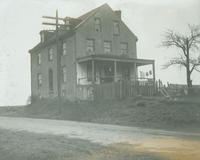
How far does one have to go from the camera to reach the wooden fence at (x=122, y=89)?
22.2 meters

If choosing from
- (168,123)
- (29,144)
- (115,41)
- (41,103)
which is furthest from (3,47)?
(115,41)

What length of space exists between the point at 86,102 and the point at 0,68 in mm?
9044

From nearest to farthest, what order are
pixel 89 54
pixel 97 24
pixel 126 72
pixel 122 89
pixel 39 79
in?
pixel 122 89, pixel 89 54, pixel 97 24, pixel 126 72, pixel 39 79

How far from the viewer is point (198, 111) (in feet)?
54.7

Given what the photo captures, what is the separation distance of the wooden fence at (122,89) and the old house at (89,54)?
1.82 meters

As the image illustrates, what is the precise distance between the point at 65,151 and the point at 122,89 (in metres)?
13.7

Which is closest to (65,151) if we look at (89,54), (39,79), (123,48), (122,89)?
(122,89)

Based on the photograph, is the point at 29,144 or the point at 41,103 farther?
the point at 41,103

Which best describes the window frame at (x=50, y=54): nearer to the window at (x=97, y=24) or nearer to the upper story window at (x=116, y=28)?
the window at (x=97, y=24)

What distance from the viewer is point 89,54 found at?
29.9m

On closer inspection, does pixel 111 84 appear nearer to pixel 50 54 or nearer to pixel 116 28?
pixel 116 28

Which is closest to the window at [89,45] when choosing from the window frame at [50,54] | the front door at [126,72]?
the front door at [126,72]

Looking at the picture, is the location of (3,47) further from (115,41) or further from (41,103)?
(115,41)

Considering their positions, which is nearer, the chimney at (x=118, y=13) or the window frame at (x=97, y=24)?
the window frame at (x=97, y=24)
